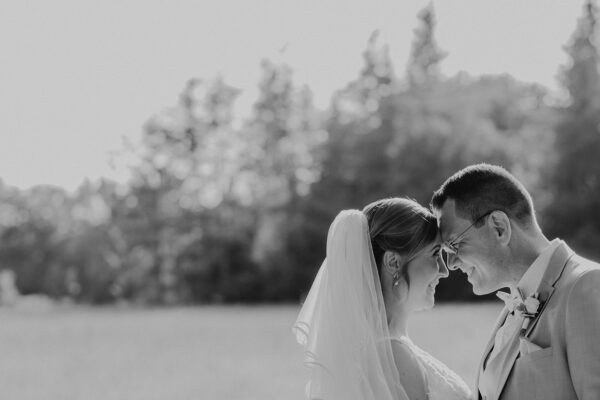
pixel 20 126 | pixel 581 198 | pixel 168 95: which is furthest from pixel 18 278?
pixel 581 198

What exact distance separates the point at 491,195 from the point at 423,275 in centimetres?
62

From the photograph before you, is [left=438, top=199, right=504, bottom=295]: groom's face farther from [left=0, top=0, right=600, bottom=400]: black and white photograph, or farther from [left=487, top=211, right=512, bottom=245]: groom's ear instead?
[left=0, top=0, right=600, bottom=400]: black and white photograph

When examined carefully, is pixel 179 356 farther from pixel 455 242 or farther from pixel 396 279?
pixel 455 242

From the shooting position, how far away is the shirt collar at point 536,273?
344 centimetres

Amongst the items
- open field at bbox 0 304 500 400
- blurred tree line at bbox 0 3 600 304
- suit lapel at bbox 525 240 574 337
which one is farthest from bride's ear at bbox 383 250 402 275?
blurred tree line at bbox 0 3 600 304

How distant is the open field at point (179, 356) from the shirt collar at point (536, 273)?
9.32 metres

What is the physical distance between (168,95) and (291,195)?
1021 cm

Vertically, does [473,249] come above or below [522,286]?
above

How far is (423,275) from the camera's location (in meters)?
3.98

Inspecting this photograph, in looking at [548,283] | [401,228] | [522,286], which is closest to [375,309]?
[401,228]

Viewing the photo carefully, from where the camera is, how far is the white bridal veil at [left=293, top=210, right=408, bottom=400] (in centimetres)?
376

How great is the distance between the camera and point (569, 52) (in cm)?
3869

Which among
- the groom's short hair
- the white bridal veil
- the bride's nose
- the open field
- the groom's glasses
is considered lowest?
the open field

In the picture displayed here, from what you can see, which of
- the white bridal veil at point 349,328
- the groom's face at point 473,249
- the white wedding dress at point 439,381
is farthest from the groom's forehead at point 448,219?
the white wedding dress at point 439,381
